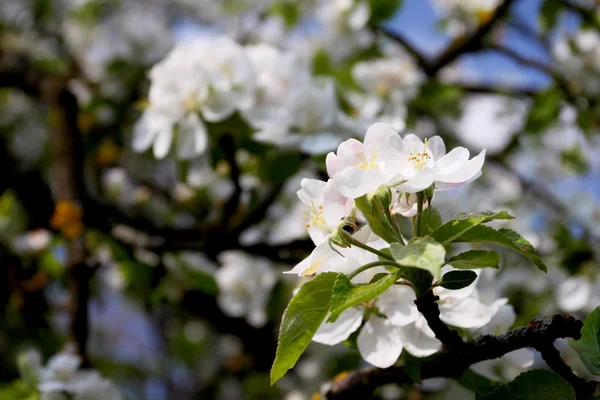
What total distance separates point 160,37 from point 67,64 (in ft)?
2.39

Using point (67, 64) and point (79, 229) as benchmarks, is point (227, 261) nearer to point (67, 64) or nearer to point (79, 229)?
point (79, 229)

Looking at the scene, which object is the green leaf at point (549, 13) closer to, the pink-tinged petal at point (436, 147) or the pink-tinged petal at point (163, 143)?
the pink-tinged petal at point (163, 143)

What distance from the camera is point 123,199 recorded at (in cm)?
210

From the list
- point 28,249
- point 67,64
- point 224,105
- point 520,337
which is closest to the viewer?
point 520,337

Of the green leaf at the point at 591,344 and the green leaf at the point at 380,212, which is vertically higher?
the green leaf at the point at 380,212

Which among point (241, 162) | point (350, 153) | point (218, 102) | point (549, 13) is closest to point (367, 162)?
point (350, 153)

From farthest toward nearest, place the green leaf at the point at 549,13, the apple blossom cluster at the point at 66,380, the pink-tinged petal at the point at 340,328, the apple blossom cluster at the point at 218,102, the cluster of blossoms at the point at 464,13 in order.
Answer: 1. the cluster of blossoms at the point at 464,13
2. the green leaf at the point at 549,13
3. the apple blossom cluster at the point at 218,102
4. the apple blossom cluster at the point at 66,380
5. the pink-tinged petal at the point at 340,328

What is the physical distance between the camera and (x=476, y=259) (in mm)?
481

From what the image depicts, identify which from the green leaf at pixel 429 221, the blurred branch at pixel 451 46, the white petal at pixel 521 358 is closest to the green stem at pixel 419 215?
the green leaf at pixel 429 221

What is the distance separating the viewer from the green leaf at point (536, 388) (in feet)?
1.55

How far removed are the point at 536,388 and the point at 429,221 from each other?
164 mm

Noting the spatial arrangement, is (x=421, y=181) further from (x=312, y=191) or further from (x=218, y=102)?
(x=218, y=102)

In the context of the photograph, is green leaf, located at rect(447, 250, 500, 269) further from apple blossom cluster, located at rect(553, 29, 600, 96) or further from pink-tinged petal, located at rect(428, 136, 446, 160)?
apple blossom cluster, located at rect(553, 29, 600, 96)

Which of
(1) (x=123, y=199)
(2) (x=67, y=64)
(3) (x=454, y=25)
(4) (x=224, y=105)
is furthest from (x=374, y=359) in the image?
(2) (x=67, y=64)
